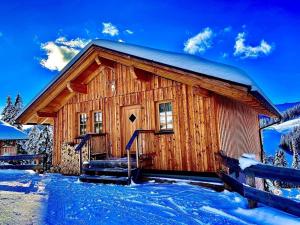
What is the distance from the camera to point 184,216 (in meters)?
4.73

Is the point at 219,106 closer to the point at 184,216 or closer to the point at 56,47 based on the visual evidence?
the point at 184,216

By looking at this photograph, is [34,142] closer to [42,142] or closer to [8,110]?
[42,142]

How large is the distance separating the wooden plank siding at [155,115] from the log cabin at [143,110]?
0.11 ft

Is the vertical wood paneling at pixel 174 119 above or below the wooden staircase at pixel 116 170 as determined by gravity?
above

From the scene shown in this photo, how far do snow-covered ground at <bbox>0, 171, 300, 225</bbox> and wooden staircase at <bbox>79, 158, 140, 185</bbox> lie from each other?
711mm

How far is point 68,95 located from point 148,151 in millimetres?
5420

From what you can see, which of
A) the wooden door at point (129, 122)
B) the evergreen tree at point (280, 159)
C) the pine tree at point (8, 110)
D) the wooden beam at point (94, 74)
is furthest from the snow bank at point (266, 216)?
the evergreen tree at point (280, 159)

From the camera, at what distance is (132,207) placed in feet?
17.7

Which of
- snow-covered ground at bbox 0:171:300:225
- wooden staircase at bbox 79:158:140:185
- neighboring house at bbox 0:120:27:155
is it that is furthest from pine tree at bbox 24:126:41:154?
snow-covered ground at bbox 0:171:300:225

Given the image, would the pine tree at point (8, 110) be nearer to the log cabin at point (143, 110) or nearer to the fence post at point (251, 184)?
the log cabin at point (143, 110)

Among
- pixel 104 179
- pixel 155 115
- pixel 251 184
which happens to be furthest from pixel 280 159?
pixel 251 184

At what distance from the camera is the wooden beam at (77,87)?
37.2 feet

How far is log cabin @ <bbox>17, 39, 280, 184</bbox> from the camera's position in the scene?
27.6 feet

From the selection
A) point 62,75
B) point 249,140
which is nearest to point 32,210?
Result: point 62,75
